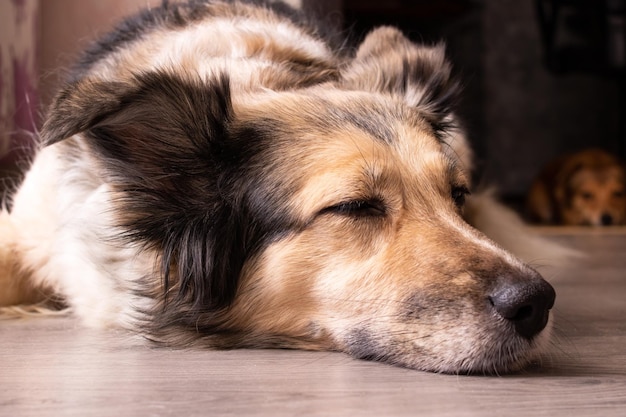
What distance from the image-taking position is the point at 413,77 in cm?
230

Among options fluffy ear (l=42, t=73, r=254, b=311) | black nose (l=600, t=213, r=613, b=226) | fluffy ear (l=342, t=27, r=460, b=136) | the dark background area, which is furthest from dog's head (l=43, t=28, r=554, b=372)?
the dark background area

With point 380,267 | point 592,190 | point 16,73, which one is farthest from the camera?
point 592,190

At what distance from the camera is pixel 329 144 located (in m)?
1.76

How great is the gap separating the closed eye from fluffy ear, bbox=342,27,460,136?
0.53 metres

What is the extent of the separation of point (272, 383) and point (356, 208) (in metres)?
0.42

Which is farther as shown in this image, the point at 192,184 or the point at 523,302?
the point at 192,184

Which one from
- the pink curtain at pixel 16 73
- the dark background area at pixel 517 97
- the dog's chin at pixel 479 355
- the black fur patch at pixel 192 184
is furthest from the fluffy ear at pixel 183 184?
the dark background area at pixel 517 97

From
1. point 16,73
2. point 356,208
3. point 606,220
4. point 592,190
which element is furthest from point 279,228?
point 592,190

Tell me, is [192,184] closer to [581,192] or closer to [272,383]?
[272,383]

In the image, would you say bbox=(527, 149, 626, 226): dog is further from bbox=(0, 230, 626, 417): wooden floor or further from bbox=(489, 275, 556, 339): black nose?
bbox=(489, 275, 556, 339): black nose

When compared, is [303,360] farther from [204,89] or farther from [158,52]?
[158,52]

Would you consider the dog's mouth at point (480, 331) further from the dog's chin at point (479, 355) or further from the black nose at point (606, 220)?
the black nose at point (606, 220)

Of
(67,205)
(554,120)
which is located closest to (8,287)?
(67,205)

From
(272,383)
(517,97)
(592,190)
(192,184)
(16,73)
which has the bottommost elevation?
(272,383)
